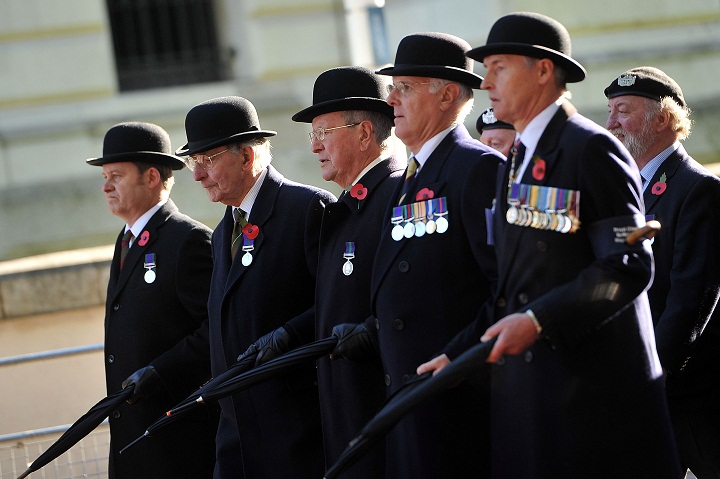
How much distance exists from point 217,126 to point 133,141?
2.77 ft

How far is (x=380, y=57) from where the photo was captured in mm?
10016

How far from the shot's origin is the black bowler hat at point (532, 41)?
155 inches

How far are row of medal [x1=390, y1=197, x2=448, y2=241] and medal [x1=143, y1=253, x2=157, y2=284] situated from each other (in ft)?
5.87

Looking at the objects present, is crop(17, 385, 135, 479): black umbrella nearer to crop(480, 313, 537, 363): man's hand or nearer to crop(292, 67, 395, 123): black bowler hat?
crop(292, 67, 395, 123): black bowler hat

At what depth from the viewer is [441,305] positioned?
14.2ft

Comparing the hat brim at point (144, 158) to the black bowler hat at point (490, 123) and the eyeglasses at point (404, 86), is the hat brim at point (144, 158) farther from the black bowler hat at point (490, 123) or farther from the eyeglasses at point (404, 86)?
the eyeglasses at point (404, 86)

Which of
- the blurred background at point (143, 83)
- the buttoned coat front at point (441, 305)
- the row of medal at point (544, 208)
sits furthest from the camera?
the blurred background at point (143, 83)

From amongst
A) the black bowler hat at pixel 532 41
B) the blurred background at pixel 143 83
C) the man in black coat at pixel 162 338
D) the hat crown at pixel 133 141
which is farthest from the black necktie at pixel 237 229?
the blurred background at pixel 143 83

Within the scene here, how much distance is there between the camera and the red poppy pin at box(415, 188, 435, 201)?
439 centimetres

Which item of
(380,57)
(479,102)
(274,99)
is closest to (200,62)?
(274,99)

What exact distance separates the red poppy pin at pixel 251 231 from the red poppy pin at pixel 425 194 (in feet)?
3.70

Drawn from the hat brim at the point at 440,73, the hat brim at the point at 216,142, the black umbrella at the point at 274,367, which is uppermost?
the hat brim at the point at 440,73

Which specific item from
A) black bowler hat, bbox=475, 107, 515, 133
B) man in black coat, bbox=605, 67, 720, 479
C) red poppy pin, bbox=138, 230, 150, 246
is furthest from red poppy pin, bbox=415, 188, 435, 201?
red poppy pin, bbox=138, 230, 150, 246

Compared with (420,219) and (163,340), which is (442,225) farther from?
(163,340)
